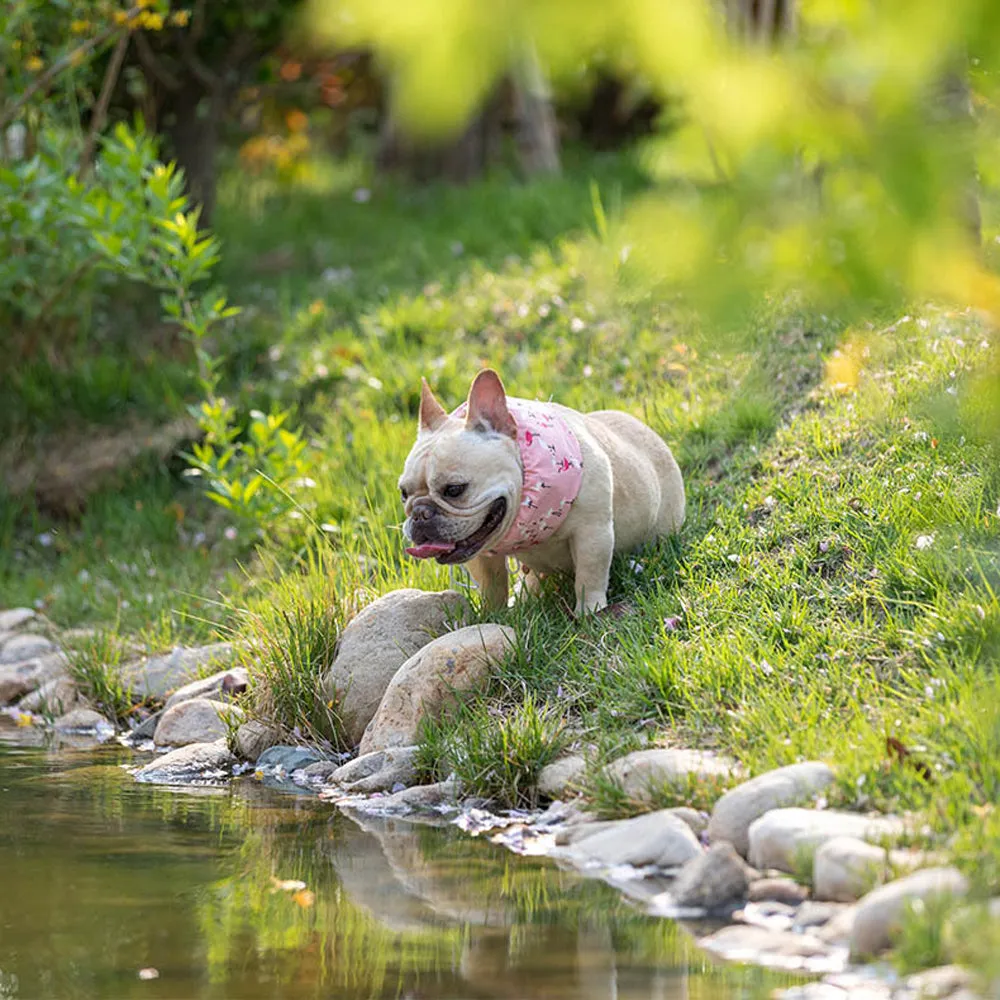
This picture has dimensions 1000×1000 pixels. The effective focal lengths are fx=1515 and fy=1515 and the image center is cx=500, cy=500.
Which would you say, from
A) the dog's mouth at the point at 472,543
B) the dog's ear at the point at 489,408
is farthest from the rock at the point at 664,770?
the dog's ear at the point at 489,408

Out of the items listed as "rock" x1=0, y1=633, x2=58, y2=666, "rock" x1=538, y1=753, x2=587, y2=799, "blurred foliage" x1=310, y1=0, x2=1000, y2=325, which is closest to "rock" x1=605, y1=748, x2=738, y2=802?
"rock" x1=538, y1=753, x2=587, y2=799

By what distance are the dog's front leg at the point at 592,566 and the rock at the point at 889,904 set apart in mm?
2340

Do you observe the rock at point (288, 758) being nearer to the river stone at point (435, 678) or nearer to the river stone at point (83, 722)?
the river stone at point (435, 678)

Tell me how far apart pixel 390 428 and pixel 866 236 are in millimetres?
6224

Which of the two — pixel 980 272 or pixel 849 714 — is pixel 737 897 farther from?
pixel 980 272

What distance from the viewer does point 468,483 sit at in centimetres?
530

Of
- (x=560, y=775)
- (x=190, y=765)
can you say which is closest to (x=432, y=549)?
(x=560, y=775)

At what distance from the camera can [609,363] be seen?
8.66 m

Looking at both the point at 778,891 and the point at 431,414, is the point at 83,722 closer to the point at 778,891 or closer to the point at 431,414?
the point at 431,414

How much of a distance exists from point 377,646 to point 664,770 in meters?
1.69

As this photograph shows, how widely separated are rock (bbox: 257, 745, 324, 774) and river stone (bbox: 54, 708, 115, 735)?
47.0 inches

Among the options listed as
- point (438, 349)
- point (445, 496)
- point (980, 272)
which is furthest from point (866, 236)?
point (438, 349)

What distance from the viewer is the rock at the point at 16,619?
818 cm

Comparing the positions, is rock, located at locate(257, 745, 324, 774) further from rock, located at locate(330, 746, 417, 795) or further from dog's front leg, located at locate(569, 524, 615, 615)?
dog's front leg, located at locate(569, 524, 615, 615)
